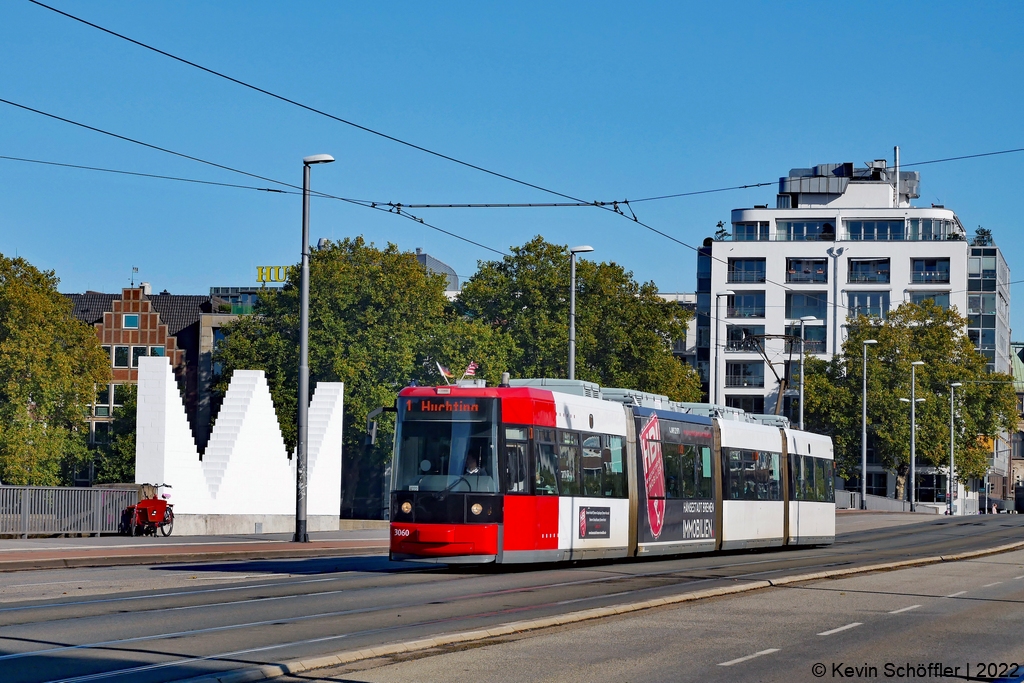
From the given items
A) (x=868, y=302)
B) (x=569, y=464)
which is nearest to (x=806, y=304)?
(x=868, y=302)

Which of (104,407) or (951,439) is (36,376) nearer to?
(104,407)

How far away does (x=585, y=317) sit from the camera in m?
77.9

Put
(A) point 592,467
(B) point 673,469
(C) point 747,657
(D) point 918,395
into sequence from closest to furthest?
(C) point 747,657 → (A) point 592,467 → (B) point 673,469 → (D) point 918,395

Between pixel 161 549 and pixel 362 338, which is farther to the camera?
pixel 362 338

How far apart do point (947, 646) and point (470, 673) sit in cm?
534

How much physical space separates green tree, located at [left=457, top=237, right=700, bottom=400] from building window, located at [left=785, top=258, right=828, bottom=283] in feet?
113

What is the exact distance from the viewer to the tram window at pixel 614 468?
24406 mm

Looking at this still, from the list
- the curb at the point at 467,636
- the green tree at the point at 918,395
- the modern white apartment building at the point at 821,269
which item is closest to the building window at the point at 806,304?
the modern white apartment building at the point at 821,269

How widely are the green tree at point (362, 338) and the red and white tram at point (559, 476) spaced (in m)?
42.0

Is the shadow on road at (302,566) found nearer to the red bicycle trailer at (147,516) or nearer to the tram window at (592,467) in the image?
the tram window at (592,467)

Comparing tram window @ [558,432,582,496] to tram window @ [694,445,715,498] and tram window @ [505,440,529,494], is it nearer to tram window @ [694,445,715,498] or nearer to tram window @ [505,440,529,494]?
tram window @ [505,440,529,494]

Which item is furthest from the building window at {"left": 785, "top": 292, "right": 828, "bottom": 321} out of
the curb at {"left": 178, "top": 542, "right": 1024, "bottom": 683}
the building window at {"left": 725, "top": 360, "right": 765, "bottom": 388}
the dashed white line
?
the dashed white line

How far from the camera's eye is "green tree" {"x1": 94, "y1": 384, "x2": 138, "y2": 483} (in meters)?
80.3

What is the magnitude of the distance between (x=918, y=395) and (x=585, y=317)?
2971 cm
